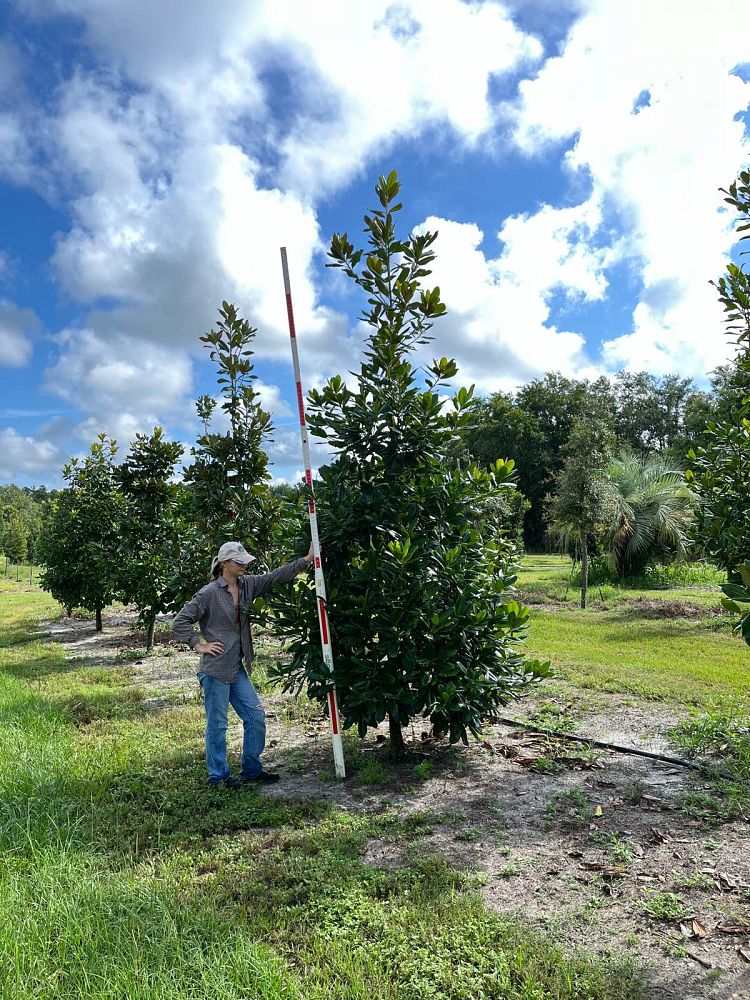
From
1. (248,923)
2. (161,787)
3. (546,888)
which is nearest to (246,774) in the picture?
(161,787)

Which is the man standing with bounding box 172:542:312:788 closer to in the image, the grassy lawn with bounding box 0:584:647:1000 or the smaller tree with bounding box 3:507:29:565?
the grassy lawn with bounding box 0:584:647:1000

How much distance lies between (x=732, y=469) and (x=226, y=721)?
429 centimetres

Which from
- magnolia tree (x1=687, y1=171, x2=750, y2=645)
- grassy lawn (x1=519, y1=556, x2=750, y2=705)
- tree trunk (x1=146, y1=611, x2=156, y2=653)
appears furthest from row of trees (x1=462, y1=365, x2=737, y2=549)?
magnolia tree (x1=687, y1=171, x2=750, y2=645)

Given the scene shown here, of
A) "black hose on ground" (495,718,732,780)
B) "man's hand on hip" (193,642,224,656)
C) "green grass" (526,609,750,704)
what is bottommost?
"green grass" (526,609,750,704)

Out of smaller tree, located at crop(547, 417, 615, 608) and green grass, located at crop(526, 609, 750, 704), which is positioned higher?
smaller tree, located at crop(547, 417, 615, 608)

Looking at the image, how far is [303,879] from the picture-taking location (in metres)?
3.87

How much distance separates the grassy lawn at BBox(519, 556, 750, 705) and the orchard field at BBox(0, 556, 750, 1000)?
0.68 m

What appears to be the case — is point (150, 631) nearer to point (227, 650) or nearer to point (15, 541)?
point (227, 650)

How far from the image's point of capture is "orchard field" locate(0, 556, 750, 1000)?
3.00 meters

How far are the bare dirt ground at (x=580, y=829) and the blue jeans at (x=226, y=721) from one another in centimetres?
35

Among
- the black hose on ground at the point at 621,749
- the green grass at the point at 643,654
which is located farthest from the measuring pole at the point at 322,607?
the green grass at the point at 643,654

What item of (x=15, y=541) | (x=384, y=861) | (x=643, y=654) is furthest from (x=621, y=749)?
(x=15, y=541)

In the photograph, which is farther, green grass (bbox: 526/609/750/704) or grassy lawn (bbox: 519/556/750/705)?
grassy lawn (bbox: 519/556/750/705)

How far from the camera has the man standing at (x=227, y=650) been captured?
5.39 meters
